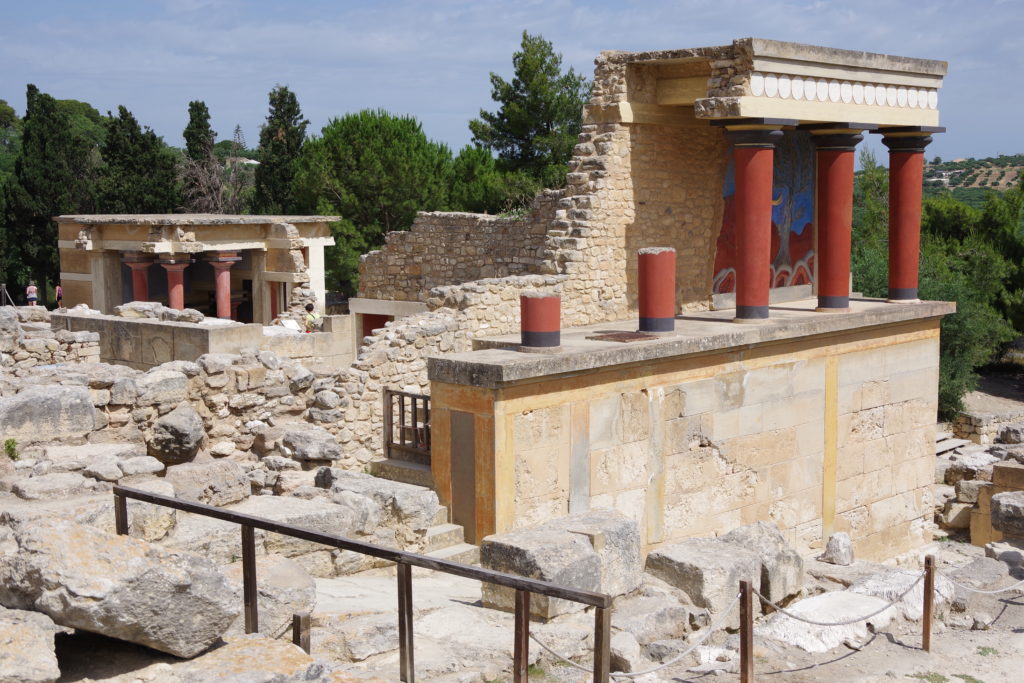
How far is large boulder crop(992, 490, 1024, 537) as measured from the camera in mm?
12242

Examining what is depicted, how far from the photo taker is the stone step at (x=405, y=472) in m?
10.0

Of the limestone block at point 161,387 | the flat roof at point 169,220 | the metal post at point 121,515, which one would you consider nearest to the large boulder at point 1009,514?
the limestone block at point 161,387

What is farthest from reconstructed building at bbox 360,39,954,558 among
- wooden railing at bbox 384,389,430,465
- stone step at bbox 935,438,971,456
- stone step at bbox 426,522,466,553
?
stone step at bbox 935,438,971,456

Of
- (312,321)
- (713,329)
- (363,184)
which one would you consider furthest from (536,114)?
(713,329)

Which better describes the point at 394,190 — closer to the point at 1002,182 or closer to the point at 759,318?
the point at 759,318

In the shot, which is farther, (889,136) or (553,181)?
(553,181)

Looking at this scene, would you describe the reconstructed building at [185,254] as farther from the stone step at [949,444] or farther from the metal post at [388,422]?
the metal post at [388,422]

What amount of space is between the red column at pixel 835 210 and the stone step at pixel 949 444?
1356 cm

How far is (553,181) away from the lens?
110 feet

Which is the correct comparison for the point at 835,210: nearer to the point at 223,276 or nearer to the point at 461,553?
the point at 461,553

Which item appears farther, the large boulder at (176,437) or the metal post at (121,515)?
the large boulder at (176,437)

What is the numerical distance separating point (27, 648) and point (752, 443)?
8.51 metres

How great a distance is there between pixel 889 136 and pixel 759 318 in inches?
151

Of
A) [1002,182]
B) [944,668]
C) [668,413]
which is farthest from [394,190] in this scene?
[1002,182]
